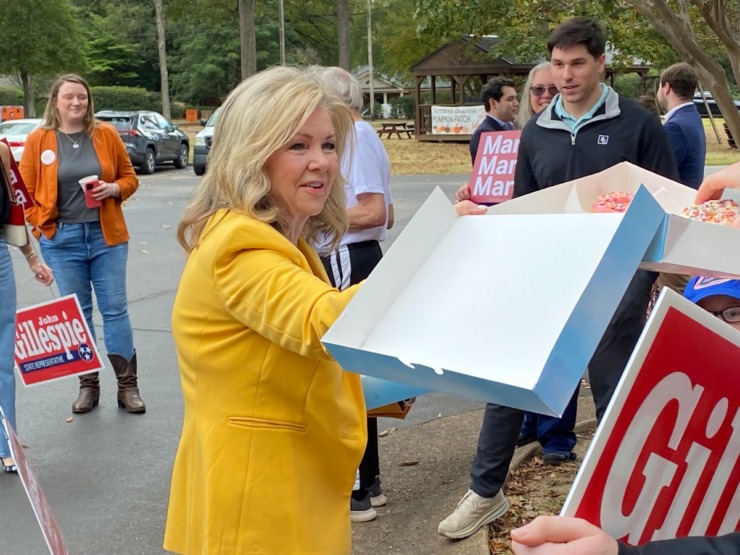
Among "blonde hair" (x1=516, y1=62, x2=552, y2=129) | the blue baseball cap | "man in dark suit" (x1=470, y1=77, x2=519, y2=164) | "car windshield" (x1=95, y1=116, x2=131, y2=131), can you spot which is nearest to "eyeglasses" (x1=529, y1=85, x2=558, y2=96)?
"blonde hair" (x1=516, y1=62, x2=552, y2=129)

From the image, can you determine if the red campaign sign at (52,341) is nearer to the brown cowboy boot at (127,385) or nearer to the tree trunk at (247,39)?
the brown cowboy boot at (127,385)

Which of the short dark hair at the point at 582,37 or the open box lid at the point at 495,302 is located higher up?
the short dark hair at the point at 582,37

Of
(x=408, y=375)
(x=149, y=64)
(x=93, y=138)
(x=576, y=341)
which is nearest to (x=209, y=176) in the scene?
(x=408, y=375)

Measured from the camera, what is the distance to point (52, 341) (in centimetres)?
516

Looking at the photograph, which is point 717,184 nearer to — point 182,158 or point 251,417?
point 251,417

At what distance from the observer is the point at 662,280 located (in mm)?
3330

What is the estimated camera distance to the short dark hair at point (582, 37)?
4.19m

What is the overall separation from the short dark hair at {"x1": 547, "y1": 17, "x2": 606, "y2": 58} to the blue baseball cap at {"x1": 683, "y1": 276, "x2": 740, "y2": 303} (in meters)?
1.93

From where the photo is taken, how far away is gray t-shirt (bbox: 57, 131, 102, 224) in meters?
5.69

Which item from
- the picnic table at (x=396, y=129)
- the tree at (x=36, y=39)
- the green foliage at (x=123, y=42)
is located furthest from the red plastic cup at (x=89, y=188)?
the green foliage at (x=123, y=42)

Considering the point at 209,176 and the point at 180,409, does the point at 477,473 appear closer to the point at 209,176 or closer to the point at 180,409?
the point at 209,176

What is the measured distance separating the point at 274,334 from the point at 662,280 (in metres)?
1.96

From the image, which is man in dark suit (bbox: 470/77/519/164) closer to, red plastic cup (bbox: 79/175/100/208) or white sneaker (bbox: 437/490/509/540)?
red plastic cup (bbox: 79/175/100/208)

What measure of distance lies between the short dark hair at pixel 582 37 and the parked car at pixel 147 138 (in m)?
20.5
